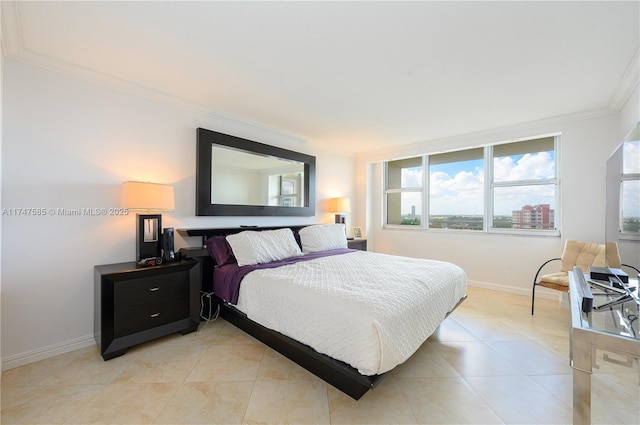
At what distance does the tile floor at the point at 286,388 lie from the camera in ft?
4.93

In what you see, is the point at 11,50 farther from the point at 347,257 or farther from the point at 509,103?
the point at 509,103

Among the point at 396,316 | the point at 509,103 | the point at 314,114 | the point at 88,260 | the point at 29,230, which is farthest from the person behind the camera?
the point at 314,114

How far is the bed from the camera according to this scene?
4.93 ft

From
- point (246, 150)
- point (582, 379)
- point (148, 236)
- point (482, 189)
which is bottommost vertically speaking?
point (582, 379)

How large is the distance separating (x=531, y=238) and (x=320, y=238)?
2.98 m

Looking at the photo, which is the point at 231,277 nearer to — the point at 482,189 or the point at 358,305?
the point at 358,305

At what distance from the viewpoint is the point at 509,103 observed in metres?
2.93

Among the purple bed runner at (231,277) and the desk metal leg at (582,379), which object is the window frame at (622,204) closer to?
the desk metal leg at (582,379)

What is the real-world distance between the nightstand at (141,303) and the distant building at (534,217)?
4400 mm

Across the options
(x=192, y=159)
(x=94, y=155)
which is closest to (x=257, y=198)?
(x=192, y=159)

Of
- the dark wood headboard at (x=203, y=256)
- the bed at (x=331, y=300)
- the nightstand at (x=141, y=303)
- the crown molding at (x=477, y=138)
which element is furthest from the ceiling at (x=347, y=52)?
the nightstand at (x=141, y=303)

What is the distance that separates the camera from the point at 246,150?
11.4 ft

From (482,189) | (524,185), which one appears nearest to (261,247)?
(482,189)

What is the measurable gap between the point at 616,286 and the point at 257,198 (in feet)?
11.4
